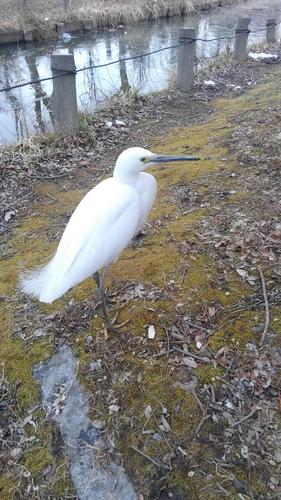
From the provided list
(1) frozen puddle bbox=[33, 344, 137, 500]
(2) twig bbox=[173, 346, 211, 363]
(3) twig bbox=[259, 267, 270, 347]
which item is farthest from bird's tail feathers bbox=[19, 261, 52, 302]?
(3) twig bbox=[259, 267, 270, 347]

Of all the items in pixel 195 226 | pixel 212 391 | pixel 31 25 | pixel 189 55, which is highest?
pixel 31 25

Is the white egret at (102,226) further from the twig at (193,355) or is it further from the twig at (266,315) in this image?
the twig at (266,315)

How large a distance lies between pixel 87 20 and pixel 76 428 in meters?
16.3

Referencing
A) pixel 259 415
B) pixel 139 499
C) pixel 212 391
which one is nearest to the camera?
pixel 139 499

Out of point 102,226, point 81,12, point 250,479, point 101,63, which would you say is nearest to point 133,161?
point 102,226

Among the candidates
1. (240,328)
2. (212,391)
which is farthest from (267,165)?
(212,391)

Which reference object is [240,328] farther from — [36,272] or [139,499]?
[36,272]

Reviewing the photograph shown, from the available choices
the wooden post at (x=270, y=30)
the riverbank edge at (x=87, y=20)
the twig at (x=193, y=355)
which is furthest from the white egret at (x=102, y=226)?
the riverbank edge at (x=87, y=20)

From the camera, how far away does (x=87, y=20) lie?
14555mm

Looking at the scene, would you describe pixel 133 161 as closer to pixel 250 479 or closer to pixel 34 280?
pixel 34 280

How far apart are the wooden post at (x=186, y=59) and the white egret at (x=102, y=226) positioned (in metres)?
5.23

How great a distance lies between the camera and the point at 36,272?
285 centimetres

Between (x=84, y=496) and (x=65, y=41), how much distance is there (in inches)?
584

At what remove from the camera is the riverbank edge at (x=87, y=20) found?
12734 millimetres
